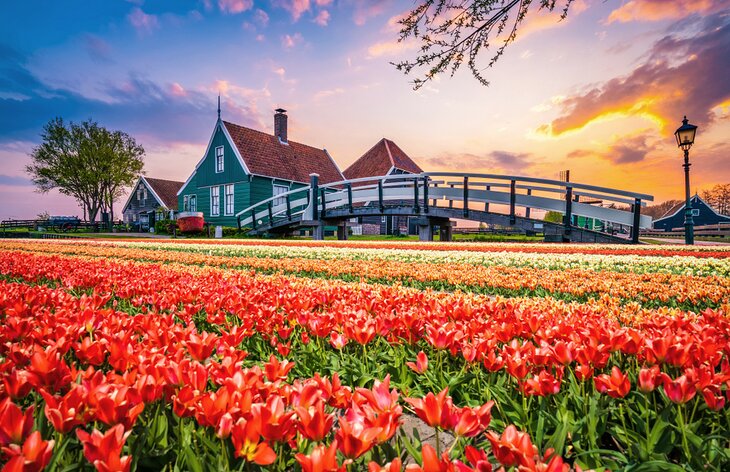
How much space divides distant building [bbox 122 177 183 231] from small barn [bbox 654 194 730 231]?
6250cm

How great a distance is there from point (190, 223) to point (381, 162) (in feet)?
62.3

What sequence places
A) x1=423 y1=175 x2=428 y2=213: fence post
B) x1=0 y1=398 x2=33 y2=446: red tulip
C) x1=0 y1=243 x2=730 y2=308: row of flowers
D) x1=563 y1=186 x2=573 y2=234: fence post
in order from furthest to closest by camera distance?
x1=423 y1=175 x2=428 y2=213: fence post < x1=563 y1=186 x2=573 y2=234: fence post < x1=0 y1=243 x2=730 y2=308: row of flowers < x1=0 y1=398 x2=33 y2=446: red tulip

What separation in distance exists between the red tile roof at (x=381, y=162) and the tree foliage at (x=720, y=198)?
59.1 m

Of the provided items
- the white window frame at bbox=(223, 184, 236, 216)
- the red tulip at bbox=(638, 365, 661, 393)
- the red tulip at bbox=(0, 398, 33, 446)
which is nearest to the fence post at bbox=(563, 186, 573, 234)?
the red tulip at bbox=(638, 365, 661, 393)

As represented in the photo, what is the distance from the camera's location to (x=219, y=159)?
101ft

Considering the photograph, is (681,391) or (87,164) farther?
(87,164)

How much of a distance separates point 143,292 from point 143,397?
8.71 ft

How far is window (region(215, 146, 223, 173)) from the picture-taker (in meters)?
30.5

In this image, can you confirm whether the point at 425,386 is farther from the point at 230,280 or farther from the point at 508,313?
the point at 230,280

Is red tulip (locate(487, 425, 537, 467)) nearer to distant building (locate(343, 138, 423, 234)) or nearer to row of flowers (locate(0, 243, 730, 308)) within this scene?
row of flowers (locate(0, 243, 730, 308))

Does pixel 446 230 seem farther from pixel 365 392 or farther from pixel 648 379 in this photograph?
pixel 365 392

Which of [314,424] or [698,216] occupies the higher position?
[698,216]

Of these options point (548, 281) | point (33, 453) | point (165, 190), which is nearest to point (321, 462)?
point (33, 453)

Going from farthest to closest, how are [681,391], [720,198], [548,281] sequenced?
[720,198]
[548,281]
[681,391]
